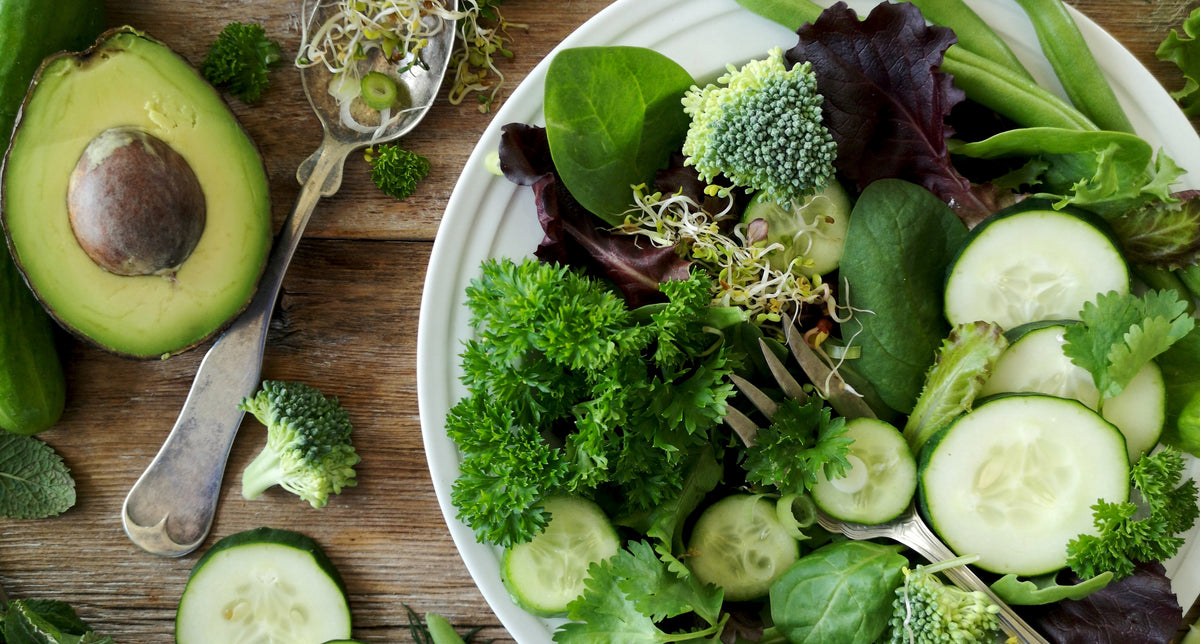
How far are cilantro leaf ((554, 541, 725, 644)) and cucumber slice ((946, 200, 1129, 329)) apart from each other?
2.73 feet

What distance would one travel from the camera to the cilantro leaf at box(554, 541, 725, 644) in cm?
149

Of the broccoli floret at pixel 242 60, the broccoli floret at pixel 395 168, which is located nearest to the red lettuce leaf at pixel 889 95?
the broccoli floret at pixel 395 168

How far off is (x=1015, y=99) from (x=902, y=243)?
15.6 inches

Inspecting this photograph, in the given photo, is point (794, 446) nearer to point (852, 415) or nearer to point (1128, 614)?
point (852, 415)

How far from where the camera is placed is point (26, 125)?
1612 millimetres

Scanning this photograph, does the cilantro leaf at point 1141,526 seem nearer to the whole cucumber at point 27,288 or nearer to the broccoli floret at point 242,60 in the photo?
the broccoli floret at point 242,60

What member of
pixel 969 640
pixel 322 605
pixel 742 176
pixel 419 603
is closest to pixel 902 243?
pixel 742 176

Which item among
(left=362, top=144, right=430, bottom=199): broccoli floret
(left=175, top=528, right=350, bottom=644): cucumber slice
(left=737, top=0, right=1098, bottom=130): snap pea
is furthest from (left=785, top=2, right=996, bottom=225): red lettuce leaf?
(left=175, top=528, right=350, bottom=644): cucumber slice

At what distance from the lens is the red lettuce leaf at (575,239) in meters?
1.61

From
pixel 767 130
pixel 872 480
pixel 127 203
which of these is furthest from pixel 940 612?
pixel 127 203

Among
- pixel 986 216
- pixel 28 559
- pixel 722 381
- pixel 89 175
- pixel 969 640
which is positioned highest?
pixel 986 216

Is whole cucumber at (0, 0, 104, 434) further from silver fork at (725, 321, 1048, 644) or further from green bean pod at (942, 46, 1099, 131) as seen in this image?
green bean pod at (942, 46, 1099, 131)

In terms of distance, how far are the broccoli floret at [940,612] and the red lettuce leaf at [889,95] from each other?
790 mm

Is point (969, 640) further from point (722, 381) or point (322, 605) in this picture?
point (322, 605)
